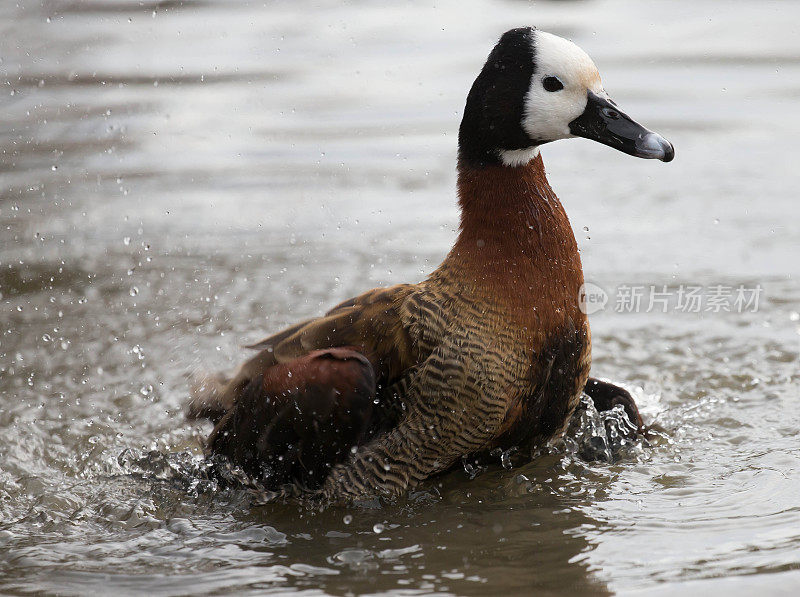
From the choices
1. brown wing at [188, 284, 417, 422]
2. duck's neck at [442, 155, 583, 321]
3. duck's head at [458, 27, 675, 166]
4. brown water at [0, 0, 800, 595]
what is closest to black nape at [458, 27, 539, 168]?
duck's head at [458, 27, 675, 166]

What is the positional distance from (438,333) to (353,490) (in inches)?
32.5

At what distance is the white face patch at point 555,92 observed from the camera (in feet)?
15.2

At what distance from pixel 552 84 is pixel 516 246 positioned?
0.70 meters

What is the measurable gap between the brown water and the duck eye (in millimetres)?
1761

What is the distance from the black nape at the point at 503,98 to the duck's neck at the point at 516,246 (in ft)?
0.38

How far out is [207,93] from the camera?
10.9 meters

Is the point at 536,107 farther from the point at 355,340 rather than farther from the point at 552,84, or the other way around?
the point at 355,340

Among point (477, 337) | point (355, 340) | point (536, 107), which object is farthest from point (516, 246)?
point (355, 340)

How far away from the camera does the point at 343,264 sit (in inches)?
319

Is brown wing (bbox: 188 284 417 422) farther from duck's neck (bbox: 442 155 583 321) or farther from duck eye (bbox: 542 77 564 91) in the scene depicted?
duck eye (bbox: 542 77 564 91)

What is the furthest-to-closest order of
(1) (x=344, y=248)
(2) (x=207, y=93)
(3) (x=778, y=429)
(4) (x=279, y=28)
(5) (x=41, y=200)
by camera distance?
(4) (x=279, y=28)
(2) (x=207, y=93)
(5) (x=41, y=200)
(1) (x=344, y=248)
(3) (x=778, y=429)

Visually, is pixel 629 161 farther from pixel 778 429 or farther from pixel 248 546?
pixel 248 546

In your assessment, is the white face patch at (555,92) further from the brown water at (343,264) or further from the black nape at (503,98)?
the brown water at (343,264)

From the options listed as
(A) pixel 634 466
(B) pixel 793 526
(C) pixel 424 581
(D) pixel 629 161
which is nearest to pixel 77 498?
(C) pixel 424 581
